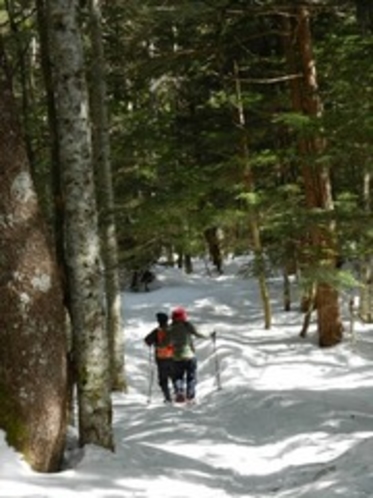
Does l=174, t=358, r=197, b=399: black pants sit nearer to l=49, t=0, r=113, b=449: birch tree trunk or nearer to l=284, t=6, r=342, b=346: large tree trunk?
l=284, t=6, r=342, b=346: large tree trunk

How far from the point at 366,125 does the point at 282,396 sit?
15.5ft

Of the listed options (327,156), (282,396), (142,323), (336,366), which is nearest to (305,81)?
(327,156)

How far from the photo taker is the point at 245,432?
9891 millimetres

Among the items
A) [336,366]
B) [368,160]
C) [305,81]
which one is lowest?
[336,366]

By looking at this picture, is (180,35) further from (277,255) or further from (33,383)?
(33,383)

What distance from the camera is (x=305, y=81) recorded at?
1574cm

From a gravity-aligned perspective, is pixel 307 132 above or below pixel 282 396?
above

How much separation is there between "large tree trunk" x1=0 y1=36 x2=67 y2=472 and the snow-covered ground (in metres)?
0.26

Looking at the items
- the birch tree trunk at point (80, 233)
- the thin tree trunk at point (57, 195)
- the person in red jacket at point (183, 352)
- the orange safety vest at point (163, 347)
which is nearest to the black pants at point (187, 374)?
the person in red jacket at point (183, 352)

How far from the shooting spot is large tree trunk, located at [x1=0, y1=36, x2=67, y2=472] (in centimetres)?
586

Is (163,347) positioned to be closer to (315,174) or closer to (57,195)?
(57,195)

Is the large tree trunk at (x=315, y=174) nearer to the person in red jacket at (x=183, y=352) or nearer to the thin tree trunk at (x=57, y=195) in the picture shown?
the person in red jacket at (x=183, y=352)

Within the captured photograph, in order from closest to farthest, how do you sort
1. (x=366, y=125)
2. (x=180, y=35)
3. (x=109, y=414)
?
(x=109, y=414) → (x=366, y=125) → (x=180, y=35)

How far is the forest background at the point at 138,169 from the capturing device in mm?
6027
